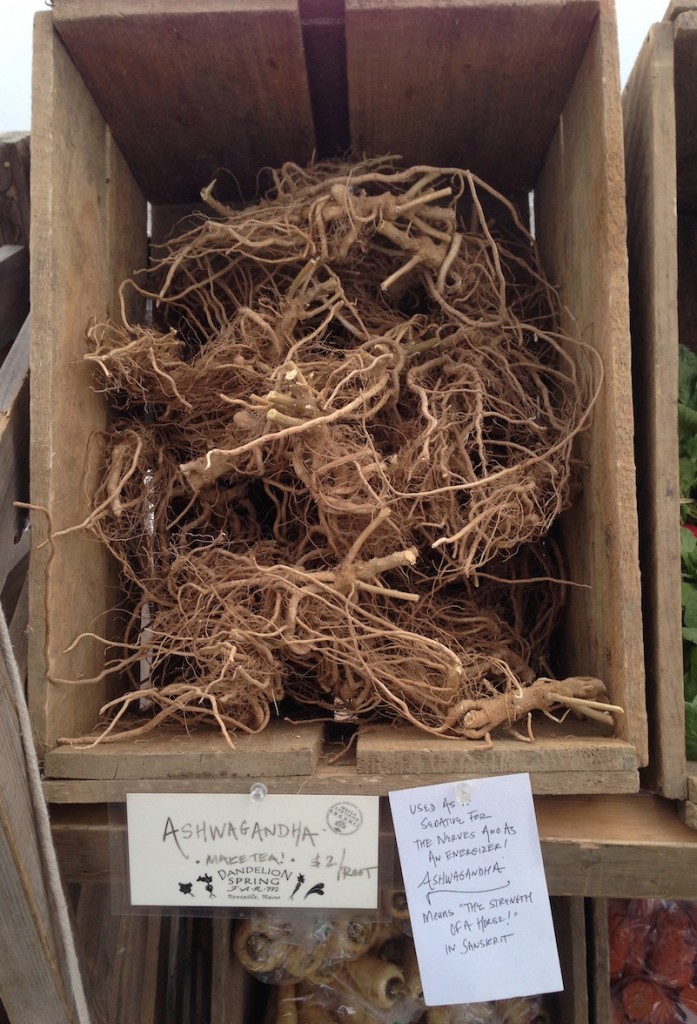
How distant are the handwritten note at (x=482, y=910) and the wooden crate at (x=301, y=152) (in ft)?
0.25

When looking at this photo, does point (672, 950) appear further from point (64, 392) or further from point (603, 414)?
point (64, 392)

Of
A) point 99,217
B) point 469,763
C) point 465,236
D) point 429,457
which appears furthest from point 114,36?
point 469,763

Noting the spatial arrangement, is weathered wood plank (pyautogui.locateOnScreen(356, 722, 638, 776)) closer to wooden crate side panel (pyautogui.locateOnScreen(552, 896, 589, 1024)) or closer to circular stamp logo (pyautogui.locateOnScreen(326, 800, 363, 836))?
circular stamp logo (pyautogui.locateOnScreen(326, 800, 363, 836))

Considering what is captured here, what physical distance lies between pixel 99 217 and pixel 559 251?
2.32 ft

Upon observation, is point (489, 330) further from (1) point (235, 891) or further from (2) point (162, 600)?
(1) point (235, 891)

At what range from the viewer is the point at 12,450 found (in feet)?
2.98

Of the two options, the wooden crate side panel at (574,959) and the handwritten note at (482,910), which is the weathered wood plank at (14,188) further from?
the wooden crate side panel at (574,959)

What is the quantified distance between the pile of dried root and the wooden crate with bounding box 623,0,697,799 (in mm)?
84

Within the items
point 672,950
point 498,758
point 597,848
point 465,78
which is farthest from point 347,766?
point 465,78

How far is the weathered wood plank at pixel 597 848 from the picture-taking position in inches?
30.8

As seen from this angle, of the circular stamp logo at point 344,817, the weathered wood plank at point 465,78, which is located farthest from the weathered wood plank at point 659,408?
the circular stamp logo at point 344,817

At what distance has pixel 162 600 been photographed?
38.0 inches

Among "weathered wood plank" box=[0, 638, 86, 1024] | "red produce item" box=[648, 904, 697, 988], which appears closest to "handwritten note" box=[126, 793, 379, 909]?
"weathered wood plank" box=[0, 638, 86, 1024]

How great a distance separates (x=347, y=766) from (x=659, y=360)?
24.3 inches
